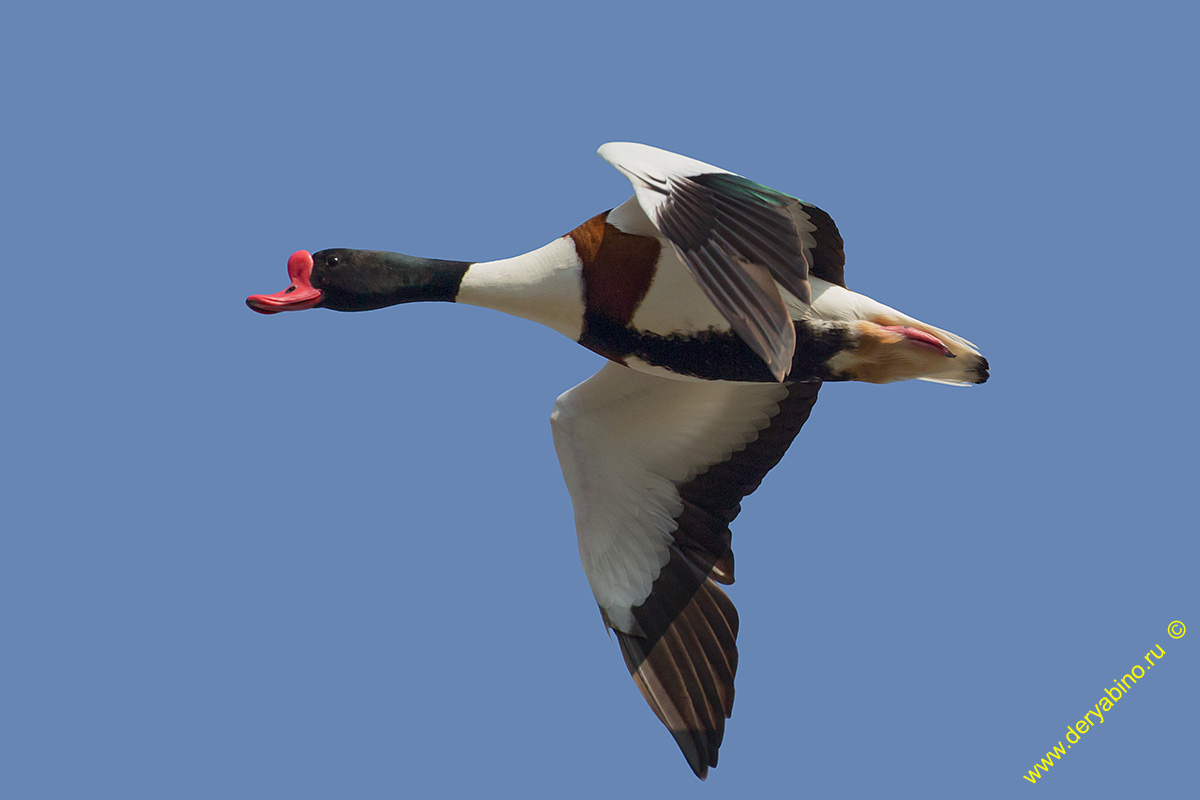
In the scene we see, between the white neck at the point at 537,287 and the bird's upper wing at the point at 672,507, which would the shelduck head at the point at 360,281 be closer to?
the white neck at the point at 537,287

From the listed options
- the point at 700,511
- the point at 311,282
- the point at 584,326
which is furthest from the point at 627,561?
the point at 311,282

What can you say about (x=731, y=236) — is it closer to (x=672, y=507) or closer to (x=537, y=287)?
(x=537, y=287)

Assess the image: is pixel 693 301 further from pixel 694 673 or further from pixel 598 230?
pixel 694 673

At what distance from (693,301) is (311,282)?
1.32 metres

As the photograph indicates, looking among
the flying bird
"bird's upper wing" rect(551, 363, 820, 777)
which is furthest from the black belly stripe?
"bird's upper wing" rect(551, 363, 820, 777)

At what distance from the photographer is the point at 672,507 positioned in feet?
19.9

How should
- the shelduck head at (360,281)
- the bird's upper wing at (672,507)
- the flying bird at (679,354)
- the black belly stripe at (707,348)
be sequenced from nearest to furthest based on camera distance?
the flying bird at (679,354) < the black belly stripe at (707,348) < the shelduck head at (360,281) < the bird's upper wing at (672,507)

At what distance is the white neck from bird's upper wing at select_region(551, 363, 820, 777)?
0.58m

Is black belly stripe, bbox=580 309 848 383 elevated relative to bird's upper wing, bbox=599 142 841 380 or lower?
lower

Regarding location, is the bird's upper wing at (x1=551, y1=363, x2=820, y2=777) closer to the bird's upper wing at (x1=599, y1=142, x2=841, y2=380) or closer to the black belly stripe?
the black belly stripe

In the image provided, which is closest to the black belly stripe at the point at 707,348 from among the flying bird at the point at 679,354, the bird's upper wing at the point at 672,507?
the flying bird at the point at 679,354

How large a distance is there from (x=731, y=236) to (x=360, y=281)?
1.43m

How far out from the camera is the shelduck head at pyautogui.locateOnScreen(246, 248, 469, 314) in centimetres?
535

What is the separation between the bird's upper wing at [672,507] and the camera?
5871 mm
